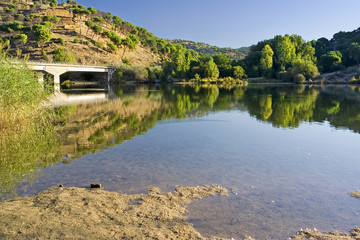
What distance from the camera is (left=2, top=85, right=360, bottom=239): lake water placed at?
772 centimetres

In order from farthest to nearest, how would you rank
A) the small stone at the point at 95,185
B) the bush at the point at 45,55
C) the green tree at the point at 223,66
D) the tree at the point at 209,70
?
1. the green tree at the point at 223,66
2. the tree at the point at 209,70
3. the bush at the point at 45,55
4. the small stone at the point at 95,185

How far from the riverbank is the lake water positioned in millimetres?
502

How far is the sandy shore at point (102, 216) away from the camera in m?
6.49

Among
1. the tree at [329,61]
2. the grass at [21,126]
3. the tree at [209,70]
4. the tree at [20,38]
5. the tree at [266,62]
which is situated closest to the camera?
the grass at [21,126]

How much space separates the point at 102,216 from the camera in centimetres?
736

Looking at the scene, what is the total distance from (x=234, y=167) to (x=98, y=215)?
20.2 feet

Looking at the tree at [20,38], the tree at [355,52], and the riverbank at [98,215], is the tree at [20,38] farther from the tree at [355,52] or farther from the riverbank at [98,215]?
the tree at [355,52]

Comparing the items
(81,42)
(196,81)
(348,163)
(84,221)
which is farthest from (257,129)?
(81,42)

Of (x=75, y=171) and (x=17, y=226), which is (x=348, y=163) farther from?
(x=17, y=226)

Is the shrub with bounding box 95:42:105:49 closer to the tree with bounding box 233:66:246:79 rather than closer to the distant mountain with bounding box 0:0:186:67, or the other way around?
the distant mountain with bounding box 0:0:186:67

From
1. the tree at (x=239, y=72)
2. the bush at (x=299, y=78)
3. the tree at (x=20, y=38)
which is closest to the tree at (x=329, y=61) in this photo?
the bush at (x=299, y=78)

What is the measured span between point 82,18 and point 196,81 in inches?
2670

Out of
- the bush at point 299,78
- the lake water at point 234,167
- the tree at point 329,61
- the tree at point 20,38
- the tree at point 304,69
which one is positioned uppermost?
the tree at point 20,38

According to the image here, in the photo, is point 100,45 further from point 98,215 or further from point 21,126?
point 98,215
